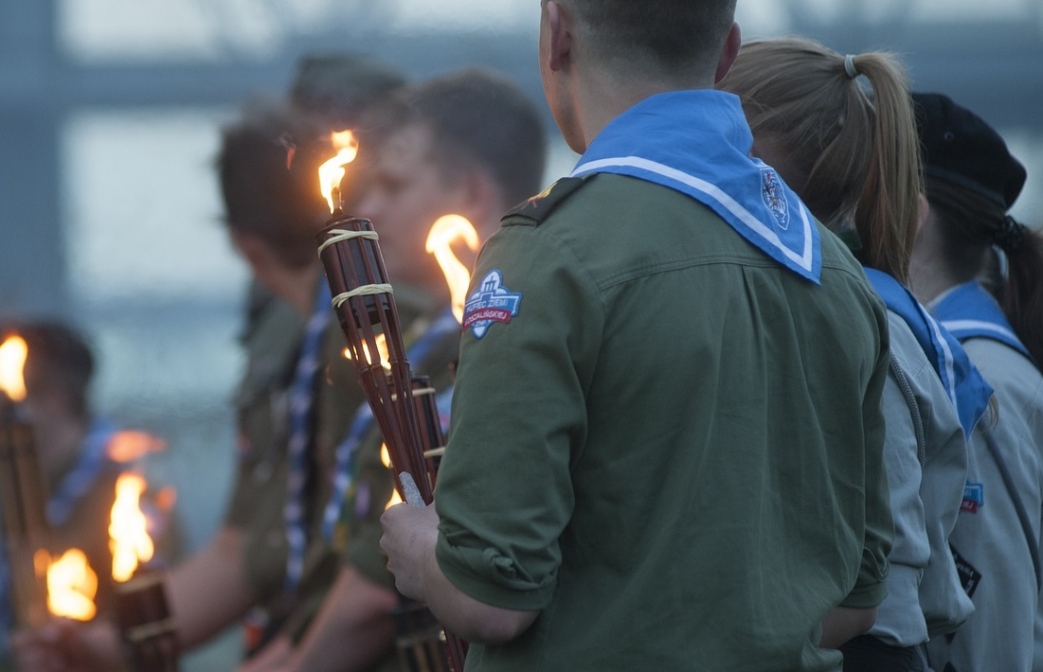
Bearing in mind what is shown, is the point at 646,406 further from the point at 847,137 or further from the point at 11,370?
the point at 11,370

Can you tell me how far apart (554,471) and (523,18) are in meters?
3.49

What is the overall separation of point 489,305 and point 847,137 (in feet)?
2.90

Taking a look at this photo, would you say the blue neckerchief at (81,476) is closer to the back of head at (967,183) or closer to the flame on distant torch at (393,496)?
the flame on distant torch at (393,496)

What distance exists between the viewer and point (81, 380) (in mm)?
4641

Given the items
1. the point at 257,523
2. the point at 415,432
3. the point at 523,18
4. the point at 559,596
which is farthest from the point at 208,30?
the point at 559,596

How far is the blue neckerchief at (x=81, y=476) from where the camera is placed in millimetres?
4371

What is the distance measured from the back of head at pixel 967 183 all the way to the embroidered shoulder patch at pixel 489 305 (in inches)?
53.7

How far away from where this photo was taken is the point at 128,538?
254cm

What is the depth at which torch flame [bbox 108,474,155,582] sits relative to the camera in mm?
2492

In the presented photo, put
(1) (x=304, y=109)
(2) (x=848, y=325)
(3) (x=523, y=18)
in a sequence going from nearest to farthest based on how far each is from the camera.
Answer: (2) (x=848, y=325), (1) (x=304, y=109), (3) (x=523, y=18)

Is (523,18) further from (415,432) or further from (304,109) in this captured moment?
(415,432)

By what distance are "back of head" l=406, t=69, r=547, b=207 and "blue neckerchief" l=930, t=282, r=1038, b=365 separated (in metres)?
0.97

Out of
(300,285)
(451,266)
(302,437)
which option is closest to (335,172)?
Answer: (451,266)

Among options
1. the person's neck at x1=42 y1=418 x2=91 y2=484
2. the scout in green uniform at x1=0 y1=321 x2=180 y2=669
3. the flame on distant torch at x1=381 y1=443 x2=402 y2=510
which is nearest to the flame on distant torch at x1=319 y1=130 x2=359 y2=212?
the flame on distant torch at x1=381 y1=443 x2=402 y2=510
